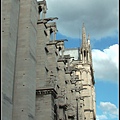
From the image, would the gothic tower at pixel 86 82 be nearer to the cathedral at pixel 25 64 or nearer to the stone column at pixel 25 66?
the cathedral at pixel 25 64

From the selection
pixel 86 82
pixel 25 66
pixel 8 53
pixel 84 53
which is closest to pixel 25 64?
pixel 25 66

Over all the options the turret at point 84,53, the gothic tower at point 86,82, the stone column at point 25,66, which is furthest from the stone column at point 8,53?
the turret at point 84,53

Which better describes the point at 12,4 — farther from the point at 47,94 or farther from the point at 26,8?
the point at 47,94


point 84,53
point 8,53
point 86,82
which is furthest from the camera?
point 84,53

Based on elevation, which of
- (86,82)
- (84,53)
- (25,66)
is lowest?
(25,66)

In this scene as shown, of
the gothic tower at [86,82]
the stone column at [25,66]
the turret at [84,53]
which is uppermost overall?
the turret at [84,53]

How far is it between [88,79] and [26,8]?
126 feet

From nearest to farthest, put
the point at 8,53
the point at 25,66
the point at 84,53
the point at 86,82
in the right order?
the point at 8,53, the point at 25,66, the point at 86,82, the point at 84,53

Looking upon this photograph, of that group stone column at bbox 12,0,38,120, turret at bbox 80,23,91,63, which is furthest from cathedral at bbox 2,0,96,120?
turret at bbox 80,23,91,63

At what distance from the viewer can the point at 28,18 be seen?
19.3 meters

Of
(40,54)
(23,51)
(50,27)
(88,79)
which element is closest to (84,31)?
(88,79)

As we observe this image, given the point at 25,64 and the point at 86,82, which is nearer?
the point at 25,64

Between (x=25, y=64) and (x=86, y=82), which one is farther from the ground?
(x=86, y=82)

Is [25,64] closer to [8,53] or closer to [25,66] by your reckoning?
[25,66]
